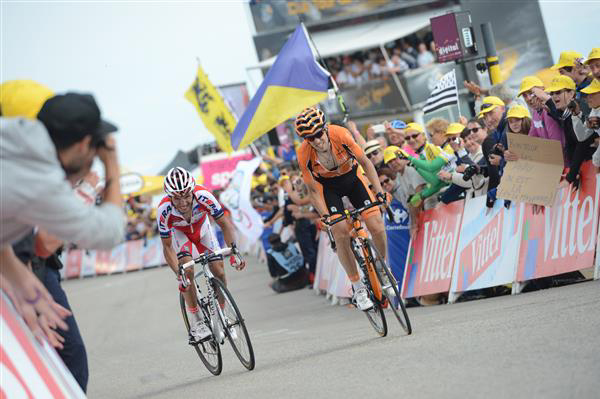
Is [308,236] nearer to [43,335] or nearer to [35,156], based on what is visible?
[43,335]

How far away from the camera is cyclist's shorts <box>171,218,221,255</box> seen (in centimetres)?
1080

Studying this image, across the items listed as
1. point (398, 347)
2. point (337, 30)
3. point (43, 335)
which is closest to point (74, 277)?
point (337, 30)

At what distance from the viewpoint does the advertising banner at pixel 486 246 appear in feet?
38.2

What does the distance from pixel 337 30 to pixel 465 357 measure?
41368 mm

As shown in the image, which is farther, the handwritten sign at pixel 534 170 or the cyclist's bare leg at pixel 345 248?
the handwritten sign at pixel 534 170

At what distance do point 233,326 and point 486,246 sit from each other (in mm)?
3467

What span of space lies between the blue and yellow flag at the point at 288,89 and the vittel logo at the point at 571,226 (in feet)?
21.6

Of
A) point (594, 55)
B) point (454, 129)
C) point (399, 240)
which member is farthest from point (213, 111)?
point (594, 55)

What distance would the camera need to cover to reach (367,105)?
39.6 metres

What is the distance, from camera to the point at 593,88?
32.2 ft

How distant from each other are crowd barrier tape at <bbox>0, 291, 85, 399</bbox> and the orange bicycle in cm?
496

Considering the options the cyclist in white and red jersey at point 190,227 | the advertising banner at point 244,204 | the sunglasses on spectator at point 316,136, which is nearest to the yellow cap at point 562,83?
the sunglasses on spectator at point 316,136

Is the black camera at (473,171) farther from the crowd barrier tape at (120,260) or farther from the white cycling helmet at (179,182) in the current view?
the crowd barrier tape at (120,260)

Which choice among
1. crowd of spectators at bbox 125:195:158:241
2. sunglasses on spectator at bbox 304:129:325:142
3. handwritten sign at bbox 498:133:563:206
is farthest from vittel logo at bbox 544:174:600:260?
crowd of spectators at bbox 125:195:158:241
